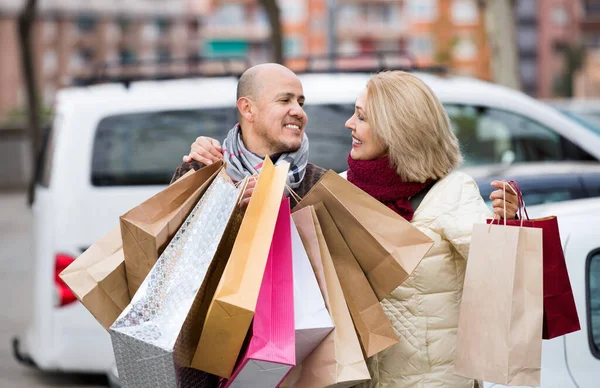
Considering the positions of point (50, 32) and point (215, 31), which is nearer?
point (50, 32)

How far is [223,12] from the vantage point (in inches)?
3260

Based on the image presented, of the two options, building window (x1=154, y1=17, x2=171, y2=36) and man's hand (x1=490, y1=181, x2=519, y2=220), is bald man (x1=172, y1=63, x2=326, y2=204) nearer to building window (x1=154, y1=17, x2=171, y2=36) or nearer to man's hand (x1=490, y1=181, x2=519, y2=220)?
man's hand (x1=490, y1=181, x2=519, y2=220)

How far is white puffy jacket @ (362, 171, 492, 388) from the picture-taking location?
2857 mm

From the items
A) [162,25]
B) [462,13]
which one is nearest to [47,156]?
[162,25]

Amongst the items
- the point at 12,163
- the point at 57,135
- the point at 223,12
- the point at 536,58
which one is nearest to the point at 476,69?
the point at 536,58

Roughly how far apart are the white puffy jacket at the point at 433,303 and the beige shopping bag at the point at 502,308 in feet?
0.45

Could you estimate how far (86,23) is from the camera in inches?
2918

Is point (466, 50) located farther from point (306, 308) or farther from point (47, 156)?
point (306, 308)

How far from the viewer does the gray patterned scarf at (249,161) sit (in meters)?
3.07

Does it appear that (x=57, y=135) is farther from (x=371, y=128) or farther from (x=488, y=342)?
(x=488, y=342)

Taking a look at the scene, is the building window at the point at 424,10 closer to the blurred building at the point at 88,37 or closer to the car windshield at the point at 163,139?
the blurred building at the point at 88,37

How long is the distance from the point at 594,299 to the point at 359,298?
119 centimetres

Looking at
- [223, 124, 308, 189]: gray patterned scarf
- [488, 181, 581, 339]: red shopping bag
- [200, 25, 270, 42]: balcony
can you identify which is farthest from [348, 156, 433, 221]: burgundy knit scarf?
[200, 25, 270, 42]: balcony

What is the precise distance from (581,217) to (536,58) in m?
84.0
